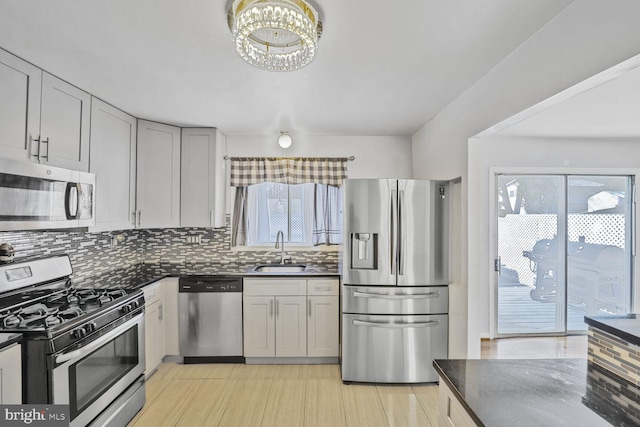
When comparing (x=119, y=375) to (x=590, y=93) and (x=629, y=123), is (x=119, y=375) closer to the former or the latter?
(x=590, y=93)

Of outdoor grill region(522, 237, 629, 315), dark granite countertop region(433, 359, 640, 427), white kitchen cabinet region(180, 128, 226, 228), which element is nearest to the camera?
dark granite countertop region(433, 359, 640, 427)

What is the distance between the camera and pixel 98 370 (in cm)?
205

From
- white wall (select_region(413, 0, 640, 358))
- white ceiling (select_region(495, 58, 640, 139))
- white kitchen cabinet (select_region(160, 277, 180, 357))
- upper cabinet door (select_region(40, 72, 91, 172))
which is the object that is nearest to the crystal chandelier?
white wall (select_region(413, 0, 640, 358))

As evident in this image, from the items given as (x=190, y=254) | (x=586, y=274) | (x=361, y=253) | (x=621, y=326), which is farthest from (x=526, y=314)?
(x=190, y=254)

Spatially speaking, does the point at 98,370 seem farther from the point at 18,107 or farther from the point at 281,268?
the point at 281,268

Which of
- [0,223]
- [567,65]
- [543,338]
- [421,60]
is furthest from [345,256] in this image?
[543,338]

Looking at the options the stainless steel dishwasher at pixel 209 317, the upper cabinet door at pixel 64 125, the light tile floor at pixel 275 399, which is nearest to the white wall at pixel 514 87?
the light tile floor at pixel 275 399

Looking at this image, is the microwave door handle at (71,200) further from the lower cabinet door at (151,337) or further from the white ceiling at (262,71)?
the lower cabinet door at (151,337)

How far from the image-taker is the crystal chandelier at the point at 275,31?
1.36 m

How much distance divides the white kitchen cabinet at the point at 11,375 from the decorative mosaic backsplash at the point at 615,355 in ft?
8.10

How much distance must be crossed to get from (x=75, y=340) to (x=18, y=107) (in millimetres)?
1331

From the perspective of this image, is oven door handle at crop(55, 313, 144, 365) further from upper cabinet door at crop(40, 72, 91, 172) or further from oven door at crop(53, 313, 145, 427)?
upper cabinet door at crop(40, 72, 91, 172)

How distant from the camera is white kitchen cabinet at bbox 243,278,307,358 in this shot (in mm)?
3367

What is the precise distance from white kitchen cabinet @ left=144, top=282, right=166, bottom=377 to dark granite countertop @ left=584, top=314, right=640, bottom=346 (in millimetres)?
3051
